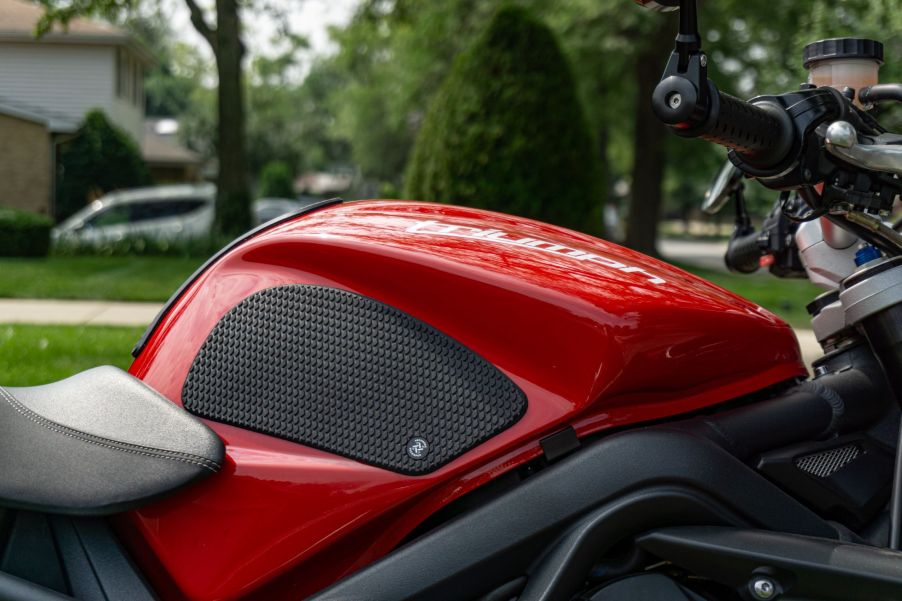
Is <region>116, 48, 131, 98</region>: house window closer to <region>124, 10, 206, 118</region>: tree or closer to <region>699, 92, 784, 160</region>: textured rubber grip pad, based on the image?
<region>124, 10, 206, 118</region>: tree

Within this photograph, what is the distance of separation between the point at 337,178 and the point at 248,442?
7206 cm

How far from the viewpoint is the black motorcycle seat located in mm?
1574

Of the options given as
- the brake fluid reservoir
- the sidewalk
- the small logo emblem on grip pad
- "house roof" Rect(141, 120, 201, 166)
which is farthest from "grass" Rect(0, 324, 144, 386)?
"house roof" Rect(141, 120, 201, 166)

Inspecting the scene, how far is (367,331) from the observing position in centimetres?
163

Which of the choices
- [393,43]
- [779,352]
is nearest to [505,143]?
[779,352]

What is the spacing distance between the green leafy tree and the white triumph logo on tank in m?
24.8

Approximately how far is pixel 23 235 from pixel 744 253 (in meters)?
12.8

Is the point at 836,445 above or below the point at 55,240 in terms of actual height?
above

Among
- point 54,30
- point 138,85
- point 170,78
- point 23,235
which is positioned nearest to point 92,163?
point 54,30

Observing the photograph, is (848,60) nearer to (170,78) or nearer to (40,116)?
(40,116)

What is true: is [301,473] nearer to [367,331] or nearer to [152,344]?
[367,331]

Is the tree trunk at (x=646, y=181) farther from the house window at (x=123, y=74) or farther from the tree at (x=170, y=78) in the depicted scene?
the tree at (x=170, y=78)

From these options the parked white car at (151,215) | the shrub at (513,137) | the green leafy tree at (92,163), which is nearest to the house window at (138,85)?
the green leafy tree at (92,163)

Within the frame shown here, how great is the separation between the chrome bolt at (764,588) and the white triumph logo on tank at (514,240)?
0.53 m
